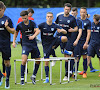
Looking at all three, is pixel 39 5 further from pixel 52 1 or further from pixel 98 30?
pixel 98 30

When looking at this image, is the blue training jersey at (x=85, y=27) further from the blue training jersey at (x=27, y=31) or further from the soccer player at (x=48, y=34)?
the blue training jersey at (x=27, y=31)

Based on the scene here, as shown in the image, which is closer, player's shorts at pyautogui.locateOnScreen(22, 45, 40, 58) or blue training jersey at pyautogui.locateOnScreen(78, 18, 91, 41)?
player's shorts at pyautogui.locateOnScreen(22, 45, 40, 58)

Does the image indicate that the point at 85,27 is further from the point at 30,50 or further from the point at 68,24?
the point at 30,50

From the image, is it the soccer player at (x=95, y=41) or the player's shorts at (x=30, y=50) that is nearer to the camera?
the player's shorts at (x=30, y=50)

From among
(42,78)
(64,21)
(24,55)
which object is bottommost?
(42,78)

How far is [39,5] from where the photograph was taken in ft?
98.3

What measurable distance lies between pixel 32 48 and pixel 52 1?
861 inches

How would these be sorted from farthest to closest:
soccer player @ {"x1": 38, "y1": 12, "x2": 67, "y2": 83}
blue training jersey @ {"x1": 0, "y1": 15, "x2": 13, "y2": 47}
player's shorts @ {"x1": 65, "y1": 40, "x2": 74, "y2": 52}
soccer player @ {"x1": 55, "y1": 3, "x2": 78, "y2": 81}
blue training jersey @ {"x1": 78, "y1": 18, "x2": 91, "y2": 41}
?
blue training jersey @ {"x1": 78, "y1": 18, "x2": 91, "y2": 41}, player's shorts @ {"x1": 65, "y1": 40, "x2": 74, "y2": 52}, soccer player @ {"x1": 55, "y1": 3, "x2": 78, "y2": 81}, soccer player @ {"x1": 38, "y1": 12, "x2": 67, "y2": 83}, blue training jersey @ {"x1": 0, "y1": 15, "x2": 13, "y2": 47}

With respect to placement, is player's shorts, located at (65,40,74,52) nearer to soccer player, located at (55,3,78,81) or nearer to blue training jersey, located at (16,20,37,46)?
soccer player, located at (55,3,78,81)

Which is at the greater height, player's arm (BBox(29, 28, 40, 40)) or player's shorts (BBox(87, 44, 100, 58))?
player's arm (BBox(29, 28, 40, 40))

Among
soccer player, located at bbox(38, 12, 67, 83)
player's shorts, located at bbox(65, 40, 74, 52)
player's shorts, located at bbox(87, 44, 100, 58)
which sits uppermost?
soccer player, located at bbox(38, 12, 67, 83)

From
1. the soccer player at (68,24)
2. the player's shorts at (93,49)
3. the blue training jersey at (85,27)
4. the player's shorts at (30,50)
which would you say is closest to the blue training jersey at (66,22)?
the soccer player at (68,24)

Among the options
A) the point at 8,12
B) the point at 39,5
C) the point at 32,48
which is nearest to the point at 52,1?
the point at 39,5

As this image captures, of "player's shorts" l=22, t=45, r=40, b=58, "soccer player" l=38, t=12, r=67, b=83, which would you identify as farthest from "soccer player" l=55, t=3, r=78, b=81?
"player's shorts" l=22, t=45, r=40, b=58
